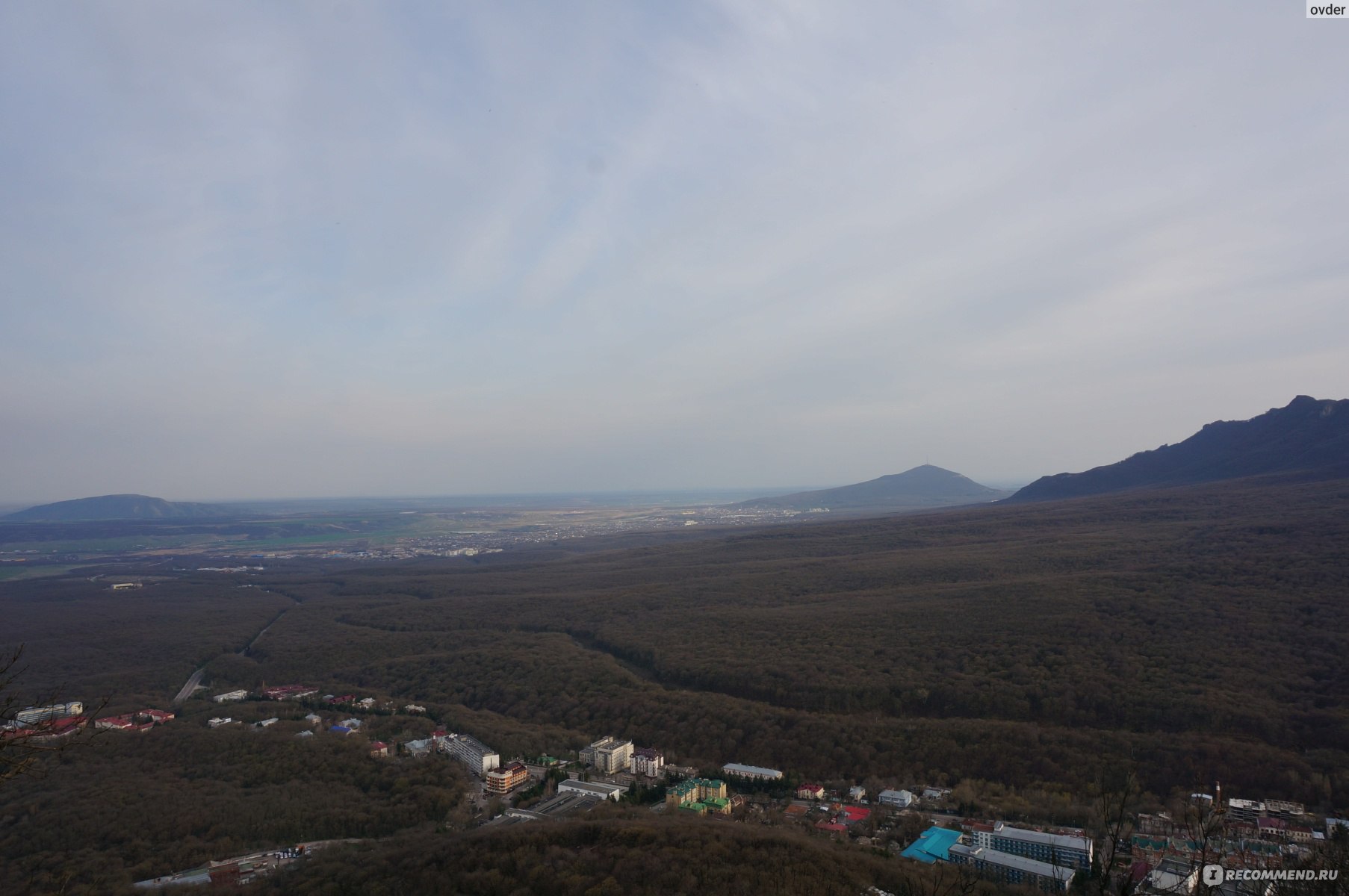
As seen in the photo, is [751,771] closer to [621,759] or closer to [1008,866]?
[621,759]

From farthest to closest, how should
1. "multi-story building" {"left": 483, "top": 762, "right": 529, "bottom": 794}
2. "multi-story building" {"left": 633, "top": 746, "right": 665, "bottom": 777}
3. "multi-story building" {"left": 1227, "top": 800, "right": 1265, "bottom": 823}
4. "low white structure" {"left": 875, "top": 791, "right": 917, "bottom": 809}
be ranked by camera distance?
"multi-story building" {"left": 633, "top": 746, "right": 665, "bottom": 777} < "multi-story building" {"left": 483, "top": 762, "right": 529, "bottom": 794} < "low white structure" {"left": 875, "top": 791, "right": 917, "bottom": 809} < "multi-story building" {"left": 1227, "top": 800, "right": 1265, "bottom": 823}

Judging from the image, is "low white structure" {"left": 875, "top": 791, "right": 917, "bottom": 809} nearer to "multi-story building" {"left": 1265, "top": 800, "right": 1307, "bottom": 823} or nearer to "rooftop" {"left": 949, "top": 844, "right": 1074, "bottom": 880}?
"rooftop" {"left": 949, "top": 844, "right": 1074, "bottom": 880}

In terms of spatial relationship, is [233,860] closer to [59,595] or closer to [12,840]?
[12,840]

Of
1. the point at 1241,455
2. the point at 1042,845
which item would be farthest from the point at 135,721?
the point at 1241,455

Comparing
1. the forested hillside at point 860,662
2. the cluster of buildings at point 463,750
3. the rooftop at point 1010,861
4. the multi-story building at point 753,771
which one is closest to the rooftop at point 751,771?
the multi-story building at point 753,771

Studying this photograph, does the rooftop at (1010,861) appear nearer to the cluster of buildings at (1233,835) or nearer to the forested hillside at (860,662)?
the cluster of buildings at (1233,835)

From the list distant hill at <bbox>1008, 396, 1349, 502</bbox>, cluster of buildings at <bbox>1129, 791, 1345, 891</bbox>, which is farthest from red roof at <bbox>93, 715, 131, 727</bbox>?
distant hill at <bbox>1008, 396, 1349, 502</bbox>

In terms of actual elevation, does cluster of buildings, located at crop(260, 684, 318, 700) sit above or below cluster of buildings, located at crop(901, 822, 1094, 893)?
below
